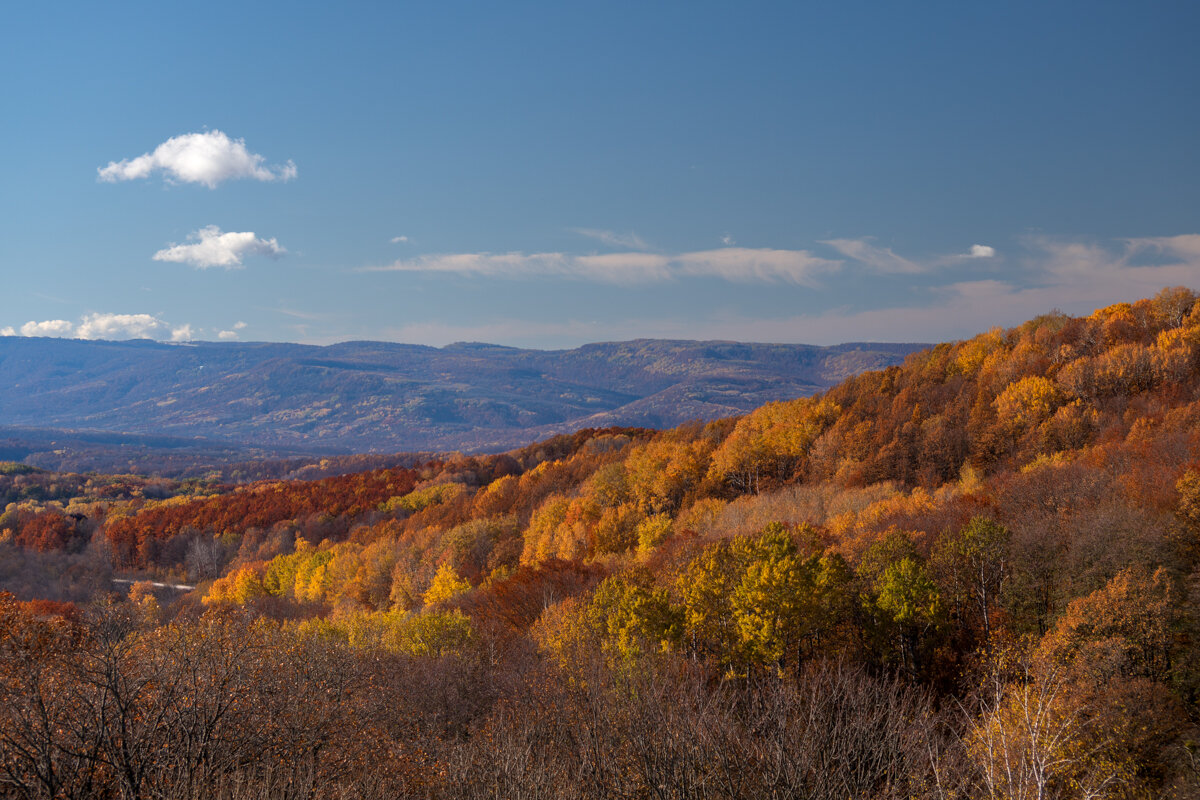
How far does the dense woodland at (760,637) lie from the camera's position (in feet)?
85.9

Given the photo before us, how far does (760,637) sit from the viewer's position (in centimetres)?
5559

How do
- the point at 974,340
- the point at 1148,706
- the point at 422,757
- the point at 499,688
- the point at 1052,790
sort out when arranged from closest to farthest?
the point at 422,757
the point at 1052,790
the point at 1148,706
the point at 499,688
the point at 974,340

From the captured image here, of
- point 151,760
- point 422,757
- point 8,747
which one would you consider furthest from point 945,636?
point 8,747

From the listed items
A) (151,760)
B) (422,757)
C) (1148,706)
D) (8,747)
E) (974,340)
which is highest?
(974,340)

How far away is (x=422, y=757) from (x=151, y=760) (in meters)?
9.51

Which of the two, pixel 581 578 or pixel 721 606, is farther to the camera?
pixel 581 578

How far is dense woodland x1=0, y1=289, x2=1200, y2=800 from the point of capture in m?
26.2

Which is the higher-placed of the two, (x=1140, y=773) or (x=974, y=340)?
(x=974, y=340)

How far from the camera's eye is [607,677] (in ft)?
142

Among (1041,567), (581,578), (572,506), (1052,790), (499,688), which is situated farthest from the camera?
(572,506)

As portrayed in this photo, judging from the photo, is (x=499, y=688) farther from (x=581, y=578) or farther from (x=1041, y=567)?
(x=1041, y=567)

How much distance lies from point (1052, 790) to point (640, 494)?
100 meters

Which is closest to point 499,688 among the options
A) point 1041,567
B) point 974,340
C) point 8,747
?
point 8,747

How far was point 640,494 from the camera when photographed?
437ft
